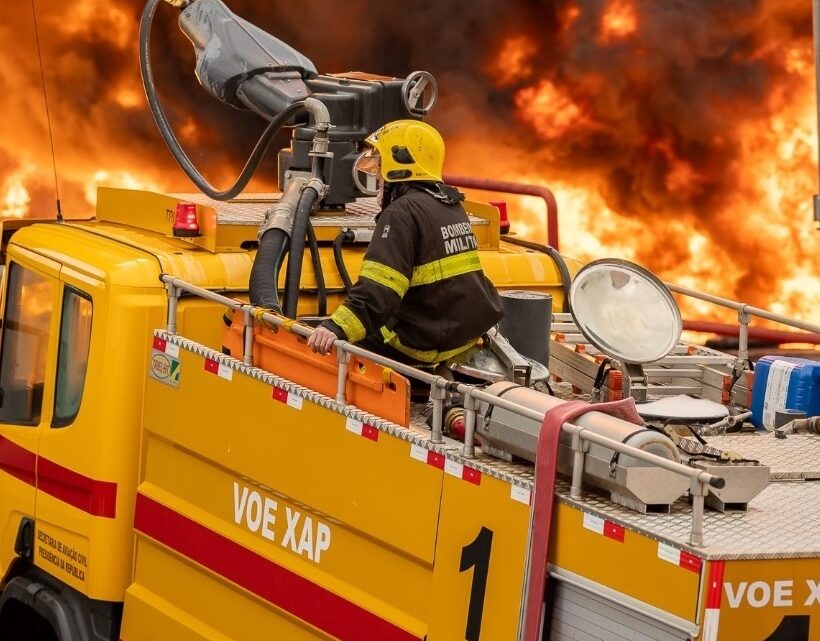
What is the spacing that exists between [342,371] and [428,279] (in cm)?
82

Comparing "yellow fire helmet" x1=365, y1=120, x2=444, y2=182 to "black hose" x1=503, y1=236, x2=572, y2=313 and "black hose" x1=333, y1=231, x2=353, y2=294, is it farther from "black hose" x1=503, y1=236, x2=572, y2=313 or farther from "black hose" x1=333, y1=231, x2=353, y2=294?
"black hose" x1=503, y1=236, x2=572, y2=313

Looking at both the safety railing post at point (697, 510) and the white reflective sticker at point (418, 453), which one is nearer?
the safety railing post at point (697, 510)

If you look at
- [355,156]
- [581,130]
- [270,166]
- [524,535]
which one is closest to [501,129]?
[581,130]

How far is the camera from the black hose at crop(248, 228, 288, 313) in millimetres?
6801

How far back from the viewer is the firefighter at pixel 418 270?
6.39 meters

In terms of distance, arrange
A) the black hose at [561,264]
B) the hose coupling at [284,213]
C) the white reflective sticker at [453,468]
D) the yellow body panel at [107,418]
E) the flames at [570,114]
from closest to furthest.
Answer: the white reflective sticker at [453,468] → the yellow body panel at [107,418] → the hose coupling at [284,213] → the black hose at [561,264] → the flames at [570,114]

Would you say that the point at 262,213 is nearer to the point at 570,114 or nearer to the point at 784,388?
the point at 784,388

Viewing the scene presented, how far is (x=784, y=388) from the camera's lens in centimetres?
672

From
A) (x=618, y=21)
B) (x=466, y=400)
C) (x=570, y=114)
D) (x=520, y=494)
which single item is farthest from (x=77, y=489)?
(x=618, y=21)

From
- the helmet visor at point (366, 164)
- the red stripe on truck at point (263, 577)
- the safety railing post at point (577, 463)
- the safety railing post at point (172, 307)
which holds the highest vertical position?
the helmet visor at point (366, 164)

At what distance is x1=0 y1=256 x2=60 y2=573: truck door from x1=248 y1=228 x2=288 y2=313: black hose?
1071 millimetres

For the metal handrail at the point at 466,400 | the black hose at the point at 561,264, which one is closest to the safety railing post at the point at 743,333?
the black hose at the point at 561,264

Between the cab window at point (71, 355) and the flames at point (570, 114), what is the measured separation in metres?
8.65

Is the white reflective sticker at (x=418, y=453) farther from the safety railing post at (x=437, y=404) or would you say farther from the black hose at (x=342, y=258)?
the black hose at (x=342, y=258)
